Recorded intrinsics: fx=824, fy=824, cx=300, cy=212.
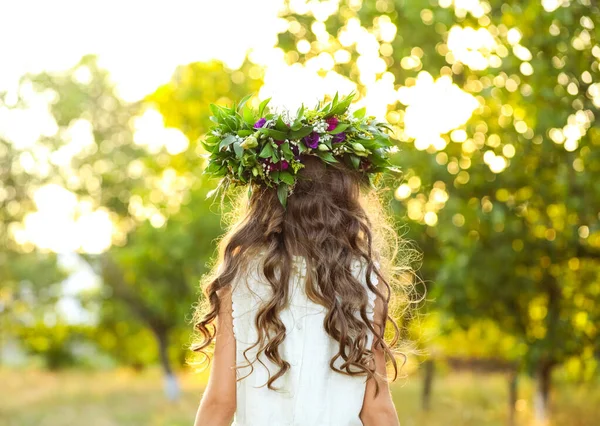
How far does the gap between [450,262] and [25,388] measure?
14.2 metres

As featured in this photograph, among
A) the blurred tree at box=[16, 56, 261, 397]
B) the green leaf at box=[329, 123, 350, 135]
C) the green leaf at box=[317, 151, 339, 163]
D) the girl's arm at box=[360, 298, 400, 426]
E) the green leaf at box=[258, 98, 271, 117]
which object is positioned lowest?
the girl's arm at box=[360, 298, 400, 426]

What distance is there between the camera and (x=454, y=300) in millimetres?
8648

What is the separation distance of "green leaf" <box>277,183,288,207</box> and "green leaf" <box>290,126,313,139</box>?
18 cm

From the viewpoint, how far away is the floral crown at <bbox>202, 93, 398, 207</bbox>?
2752mm

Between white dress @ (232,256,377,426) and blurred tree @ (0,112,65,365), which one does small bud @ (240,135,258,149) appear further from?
blurred tree @ (0,112,65,365)

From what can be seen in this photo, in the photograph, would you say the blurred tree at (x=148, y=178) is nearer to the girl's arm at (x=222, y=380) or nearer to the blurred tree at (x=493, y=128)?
the blurred tree at (x=493, y=128)

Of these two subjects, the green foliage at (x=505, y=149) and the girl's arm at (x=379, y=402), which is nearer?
the girl's arm at (x=379, y=402)

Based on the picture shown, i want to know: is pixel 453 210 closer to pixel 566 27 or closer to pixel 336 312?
pixel 566 27

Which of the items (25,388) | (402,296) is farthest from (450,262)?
(25,388)

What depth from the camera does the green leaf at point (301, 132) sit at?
2.78 meters

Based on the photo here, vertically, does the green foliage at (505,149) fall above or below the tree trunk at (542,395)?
above

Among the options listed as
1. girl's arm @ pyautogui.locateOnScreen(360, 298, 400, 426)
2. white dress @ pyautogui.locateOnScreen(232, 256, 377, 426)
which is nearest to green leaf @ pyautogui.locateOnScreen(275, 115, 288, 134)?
white dress @ pyautogui.locateOnScreen(232, 256, 377, 426)

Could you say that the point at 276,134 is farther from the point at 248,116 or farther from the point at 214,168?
the point at 214,168

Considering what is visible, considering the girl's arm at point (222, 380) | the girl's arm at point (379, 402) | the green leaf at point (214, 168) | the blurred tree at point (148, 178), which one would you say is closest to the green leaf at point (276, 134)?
the green leaf at point (214, 168)
